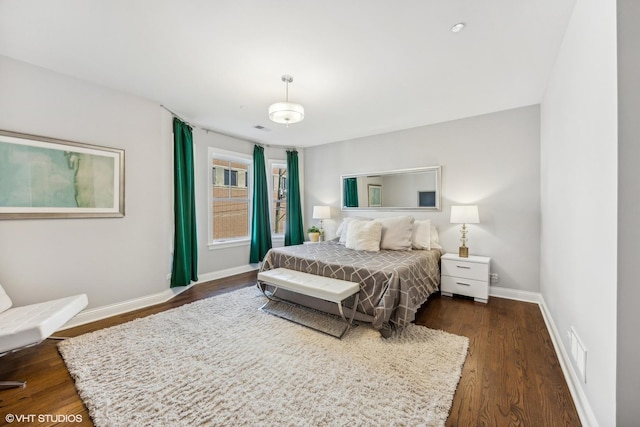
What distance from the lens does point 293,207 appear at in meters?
5.21

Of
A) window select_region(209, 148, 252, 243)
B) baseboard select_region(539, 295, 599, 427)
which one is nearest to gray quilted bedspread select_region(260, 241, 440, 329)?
baseboard select_region(539, 295, 599, 427)

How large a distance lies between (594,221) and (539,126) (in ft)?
8.21

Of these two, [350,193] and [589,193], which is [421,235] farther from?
[589,193]

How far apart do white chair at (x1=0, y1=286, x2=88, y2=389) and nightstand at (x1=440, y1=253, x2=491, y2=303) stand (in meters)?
3.91

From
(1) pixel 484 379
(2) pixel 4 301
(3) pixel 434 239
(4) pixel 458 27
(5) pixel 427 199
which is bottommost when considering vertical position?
(1) pixel 484 379

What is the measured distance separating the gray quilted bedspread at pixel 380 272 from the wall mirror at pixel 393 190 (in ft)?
2.92

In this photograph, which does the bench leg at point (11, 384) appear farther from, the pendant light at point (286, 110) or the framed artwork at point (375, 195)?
the framed artwork at point (375, 195)

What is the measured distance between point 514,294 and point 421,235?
1.33 meters

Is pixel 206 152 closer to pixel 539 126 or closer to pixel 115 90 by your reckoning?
pixel 115 90

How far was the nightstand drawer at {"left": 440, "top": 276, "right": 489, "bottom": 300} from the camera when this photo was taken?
3.09m

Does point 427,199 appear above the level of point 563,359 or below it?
above

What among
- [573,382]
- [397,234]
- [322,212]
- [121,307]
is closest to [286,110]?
[397,234]

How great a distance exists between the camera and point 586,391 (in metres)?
1.36

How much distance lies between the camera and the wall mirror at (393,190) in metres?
3.87
